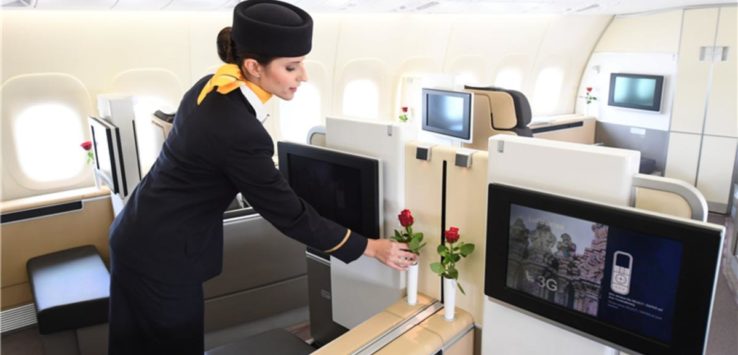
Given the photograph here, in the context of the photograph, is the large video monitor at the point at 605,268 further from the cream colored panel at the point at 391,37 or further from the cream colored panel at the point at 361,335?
the cream colored panel at the point at 391,37

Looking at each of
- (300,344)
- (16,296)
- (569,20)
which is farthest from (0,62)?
(569,20)

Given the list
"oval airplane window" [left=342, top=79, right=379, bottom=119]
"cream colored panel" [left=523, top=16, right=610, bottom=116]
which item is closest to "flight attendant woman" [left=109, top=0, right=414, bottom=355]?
"oval airplane window" [left=342, top=79, right=379, bottom=119]

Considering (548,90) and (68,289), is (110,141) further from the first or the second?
(548,90)

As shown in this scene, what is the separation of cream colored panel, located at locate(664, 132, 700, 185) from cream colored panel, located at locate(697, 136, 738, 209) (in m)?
0.12

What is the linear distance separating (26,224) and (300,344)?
2.87 m

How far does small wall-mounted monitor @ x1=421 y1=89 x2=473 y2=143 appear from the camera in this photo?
15.7 ft

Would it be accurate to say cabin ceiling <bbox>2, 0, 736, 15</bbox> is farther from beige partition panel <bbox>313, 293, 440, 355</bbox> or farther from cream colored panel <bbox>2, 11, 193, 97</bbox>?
beige partition panel <bbox>313, 293, 440, 355</bbox>

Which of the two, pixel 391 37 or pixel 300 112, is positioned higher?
pixel 391 37

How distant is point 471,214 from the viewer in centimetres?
208

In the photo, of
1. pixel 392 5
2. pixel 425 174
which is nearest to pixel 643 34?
pixel 392 5

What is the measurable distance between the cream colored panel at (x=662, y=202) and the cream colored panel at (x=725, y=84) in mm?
6423

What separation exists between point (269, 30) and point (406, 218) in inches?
37.2

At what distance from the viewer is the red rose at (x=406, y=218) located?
2137mm

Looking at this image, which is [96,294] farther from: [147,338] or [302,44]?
[302,44]
